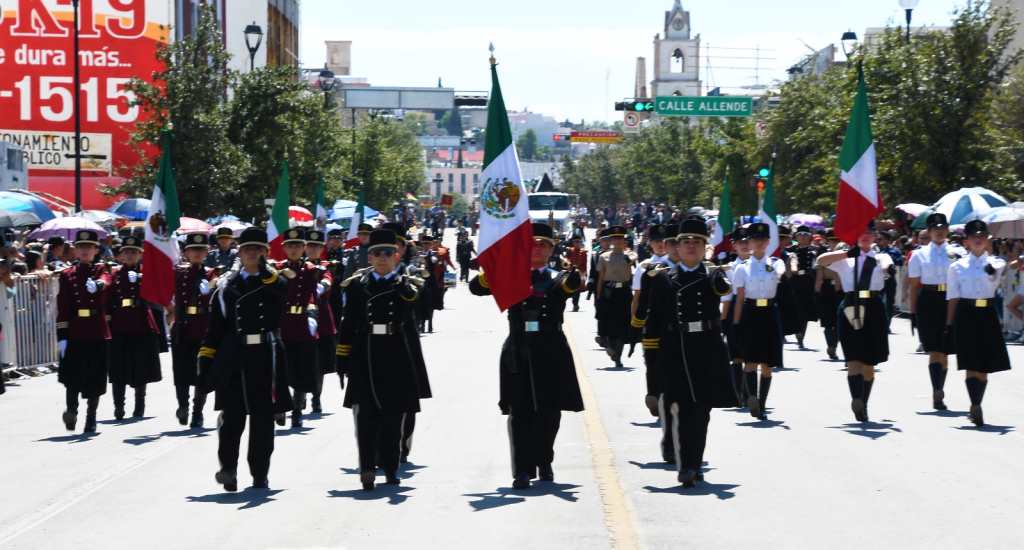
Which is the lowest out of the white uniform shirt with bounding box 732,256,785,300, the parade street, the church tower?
the parade street

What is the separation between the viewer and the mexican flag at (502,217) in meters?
11.2

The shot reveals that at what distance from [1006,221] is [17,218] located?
19.5m

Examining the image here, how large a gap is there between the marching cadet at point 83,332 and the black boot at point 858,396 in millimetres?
7308

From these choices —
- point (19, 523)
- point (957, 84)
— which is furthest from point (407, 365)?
point (957, 84)

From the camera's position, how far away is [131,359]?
52.1ft

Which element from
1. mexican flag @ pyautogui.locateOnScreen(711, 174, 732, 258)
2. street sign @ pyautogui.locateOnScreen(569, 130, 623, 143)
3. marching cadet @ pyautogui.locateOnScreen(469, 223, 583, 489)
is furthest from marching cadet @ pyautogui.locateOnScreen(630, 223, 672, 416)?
street sign @ pyautogui.locateOnScreen(569, 130, 623, 143)

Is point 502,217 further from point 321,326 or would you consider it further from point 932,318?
point 932,318

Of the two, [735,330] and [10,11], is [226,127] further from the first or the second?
[735,330]

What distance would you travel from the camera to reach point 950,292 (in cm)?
1518

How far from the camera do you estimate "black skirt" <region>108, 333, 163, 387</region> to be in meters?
15.8

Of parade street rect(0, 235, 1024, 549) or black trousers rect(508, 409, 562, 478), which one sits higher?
black trousers rect(508, 409, 562, 478)

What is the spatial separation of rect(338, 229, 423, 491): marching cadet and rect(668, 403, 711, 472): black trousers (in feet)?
6.20

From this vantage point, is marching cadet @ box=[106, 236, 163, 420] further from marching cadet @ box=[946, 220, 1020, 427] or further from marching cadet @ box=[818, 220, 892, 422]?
marching cadet @ box=[946, 220, 1020, 427]

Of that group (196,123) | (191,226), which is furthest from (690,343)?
(196,123)
